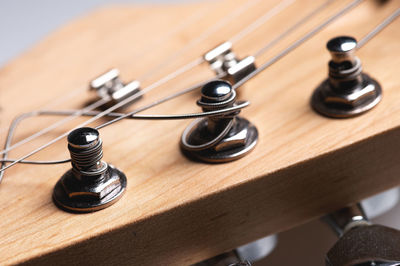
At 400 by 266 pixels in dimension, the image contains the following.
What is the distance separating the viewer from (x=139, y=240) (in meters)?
0.73

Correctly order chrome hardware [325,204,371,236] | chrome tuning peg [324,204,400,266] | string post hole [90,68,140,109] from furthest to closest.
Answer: string post hole [90,68,140,109] < chrome hardware [325,204,371,236] < chrome tuning peg [324,204,400,266]

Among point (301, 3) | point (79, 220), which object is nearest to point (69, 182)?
point (79, 220)

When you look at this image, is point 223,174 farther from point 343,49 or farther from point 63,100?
point 63,100

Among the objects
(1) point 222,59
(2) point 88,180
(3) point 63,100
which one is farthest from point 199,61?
(2) point 88,180

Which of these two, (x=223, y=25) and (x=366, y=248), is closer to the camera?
(x=366, y=248)

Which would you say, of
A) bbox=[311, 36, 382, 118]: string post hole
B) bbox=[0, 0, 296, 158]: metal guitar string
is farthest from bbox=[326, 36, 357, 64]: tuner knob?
bbox=[0, 0, 296, 158]: metal guitar string

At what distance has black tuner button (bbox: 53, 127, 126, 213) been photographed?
0.70 m

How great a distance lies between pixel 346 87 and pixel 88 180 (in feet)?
1.15

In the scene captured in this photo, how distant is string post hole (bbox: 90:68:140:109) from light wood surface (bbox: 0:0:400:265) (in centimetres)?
3

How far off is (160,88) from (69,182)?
0.28 meters

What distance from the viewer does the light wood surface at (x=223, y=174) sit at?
2.38 ft

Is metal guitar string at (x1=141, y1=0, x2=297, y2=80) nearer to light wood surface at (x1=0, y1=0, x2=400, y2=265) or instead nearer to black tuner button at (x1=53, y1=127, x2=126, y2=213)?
light wood surface at (x1=0, y1=0, x2=400, y2=265)

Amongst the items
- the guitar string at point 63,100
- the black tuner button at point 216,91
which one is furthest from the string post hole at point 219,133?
the guitar string at point 63,100

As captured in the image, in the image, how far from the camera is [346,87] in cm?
81
